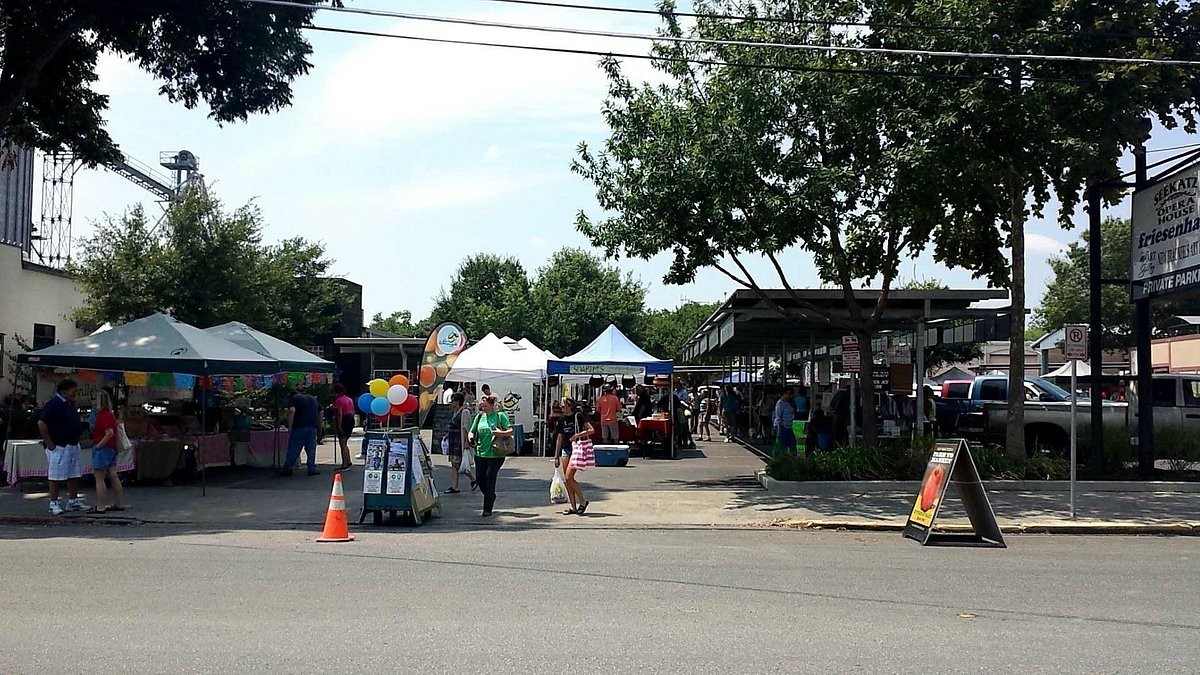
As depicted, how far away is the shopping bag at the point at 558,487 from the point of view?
48.6 ft

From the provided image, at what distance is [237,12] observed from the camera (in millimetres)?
17250

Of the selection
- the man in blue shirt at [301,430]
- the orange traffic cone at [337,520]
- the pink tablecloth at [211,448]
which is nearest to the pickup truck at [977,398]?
the man in blue shirt at [301,430]

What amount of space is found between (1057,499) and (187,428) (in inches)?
579

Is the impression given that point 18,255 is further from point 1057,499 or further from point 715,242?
point 1057,499

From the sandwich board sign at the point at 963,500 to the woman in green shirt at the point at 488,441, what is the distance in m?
5.33

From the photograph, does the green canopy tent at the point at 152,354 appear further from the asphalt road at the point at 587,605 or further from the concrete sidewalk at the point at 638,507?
the asphalt road at the point at 587,605

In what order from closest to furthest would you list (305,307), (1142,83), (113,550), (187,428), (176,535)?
1. (113,550)
2. (176,535)
3. (1142,83)
4. (187,428)
5. (305,307)

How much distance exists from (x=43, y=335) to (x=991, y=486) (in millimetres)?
23787

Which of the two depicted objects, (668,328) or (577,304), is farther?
(668,328)

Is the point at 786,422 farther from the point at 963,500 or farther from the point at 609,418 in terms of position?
the point at 963,500

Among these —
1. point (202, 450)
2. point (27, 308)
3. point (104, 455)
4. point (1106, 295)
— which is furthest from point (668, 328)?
point (104, 455)

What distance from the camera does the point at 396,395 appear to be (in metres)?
14.1

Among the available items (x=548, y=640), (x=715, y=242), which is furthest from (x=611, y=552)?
(x=715, y=242)

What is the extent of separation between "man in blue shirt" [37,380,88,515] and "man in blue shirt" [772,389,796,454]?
13436mm
